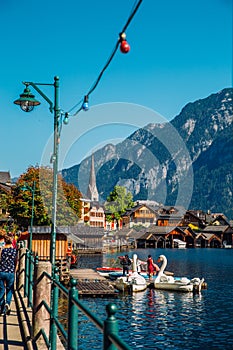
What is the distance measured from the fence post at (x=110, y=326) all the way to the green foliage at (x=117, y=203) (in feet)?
381

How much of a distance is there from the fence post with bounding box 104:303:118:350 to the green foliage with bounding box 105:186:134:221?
116m

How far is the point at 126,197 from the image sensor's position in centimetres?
13475

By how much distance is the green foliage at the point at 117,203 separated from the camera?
126562 mm

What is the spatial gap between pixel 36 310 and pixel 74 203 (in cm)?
6937

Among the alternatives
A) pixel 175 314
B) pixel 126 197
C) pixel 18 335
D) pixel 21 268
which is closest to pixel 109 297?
pixel 175 314

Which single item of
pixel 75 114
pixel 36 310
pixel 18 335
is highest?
pixel 75 114

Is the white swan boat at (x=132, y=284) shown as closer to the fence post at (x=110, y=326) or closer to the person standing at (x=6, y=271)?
the person standing at (x=6, y=271)

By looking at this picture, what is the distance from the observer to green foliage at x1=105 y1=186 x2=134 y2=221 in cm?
12656

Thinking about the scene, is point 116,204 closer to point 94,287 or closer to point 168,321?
point 94,287

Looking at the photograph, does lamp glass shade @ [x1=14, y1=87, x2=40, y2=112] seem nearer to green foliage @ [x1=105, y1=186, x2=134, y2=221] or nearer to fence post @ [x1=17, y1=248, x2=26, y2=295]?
fence post @ [x1=17, y1=248, x2=26, y2=295]

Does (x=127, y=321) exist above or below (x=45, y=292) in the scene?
below

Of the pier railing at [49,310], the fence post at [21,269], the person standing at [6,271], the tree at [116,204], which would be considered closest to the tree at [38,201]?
the fence post at [21,269]

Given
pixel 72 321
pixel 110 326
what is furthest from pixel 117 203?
pixel 110 326

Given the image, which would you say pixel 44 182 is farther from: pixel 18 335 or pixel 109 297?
pixel 18 335
